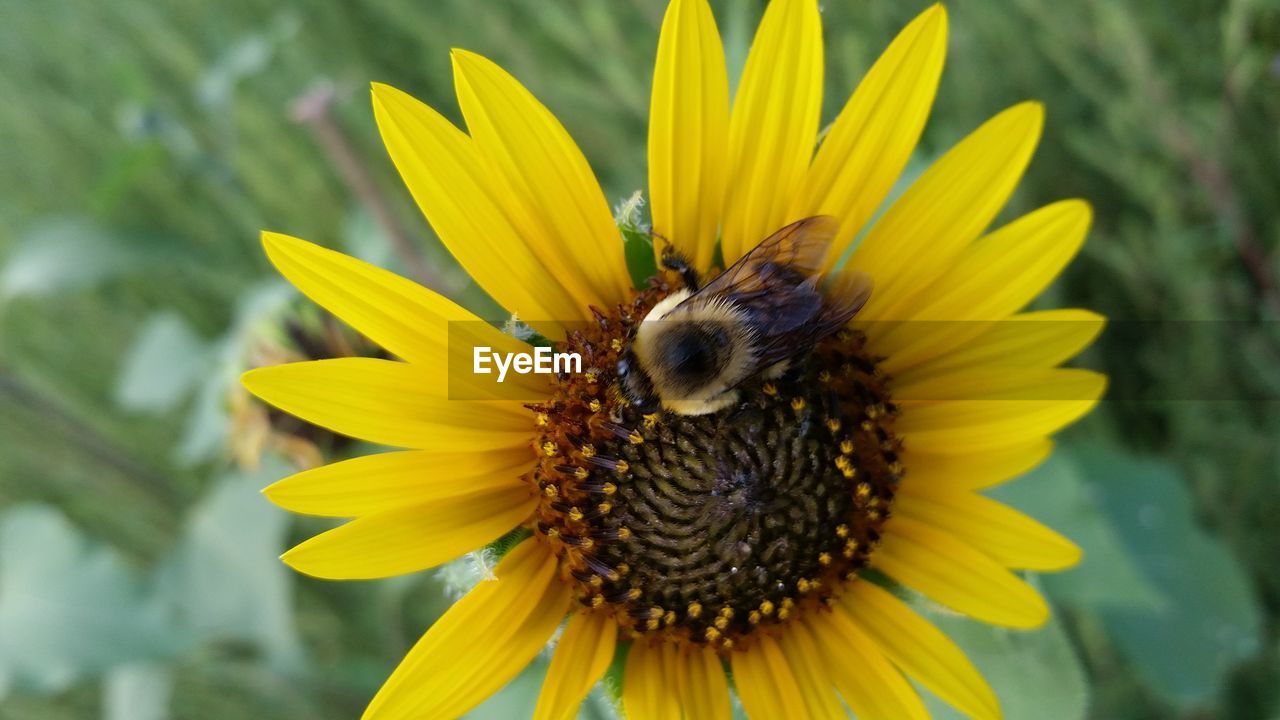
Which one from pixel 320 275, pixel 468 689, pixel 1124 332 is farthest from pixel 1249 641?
pixel 320 275

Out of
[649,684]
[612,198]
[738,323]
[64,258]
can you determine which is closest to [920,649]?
[649,684]

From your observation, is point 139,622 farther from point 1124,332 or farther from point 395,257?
point 1124,332

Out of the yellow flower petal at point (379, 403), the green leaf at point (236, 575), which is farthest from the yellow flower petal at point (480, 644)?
the green leaf at point (236, 575)

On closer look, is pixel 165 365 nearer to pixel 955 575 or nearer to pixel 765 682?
pixel 765 682

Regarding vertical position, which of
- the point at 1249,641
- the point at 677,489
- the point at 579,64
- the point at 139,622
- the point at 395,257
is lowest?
the point at 1249,641

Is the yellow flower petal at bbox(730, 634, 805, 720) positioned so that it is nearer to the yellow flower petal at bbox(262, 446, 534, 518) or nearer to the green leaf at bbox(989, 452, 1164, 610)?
the yellow flower petal at bbox(262, 446, 534, 518)

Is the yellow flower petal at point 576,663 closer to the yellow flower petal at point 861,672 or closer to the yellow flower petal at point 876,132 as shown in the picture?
the yellow flower petal at point 861,672
